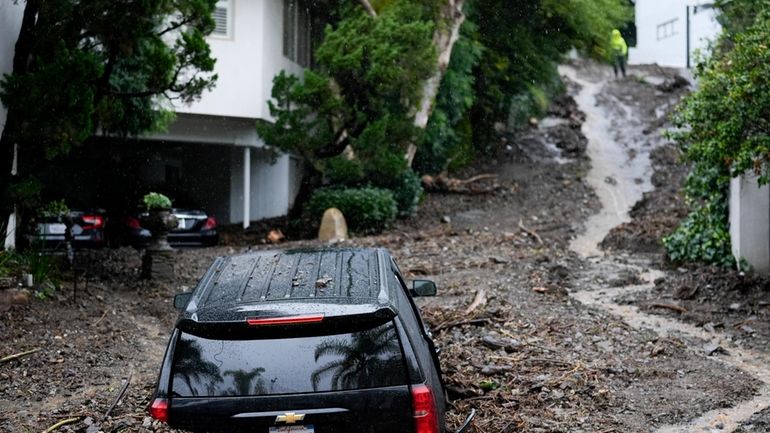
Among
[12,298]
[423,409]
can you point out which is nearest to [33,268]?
[12,298]

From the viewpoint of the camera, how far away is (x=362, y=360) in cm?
444

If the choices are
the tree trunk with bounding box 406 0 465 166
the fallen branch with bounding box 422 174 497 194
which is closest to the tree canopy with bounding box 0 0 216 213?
the tree trunk with bounding box 406 0 465 166

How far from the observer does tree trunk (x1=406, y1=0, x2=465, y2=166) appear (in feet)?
67.3

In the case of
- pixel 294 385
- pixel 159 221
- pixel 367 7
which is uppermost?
pixel 367 7

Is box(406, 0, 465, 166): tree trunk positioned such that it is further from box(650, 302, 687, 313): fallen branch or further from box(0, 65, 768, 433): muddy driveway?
box(650, 302, 687, 313): fallen branch

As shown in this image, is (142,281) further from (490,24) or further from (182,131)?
(490,24)

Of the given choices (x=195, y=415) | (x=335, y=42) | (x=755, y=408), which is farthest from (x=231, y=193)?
(x=195, y=415)

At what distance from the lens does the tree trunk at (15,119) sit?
10.5m

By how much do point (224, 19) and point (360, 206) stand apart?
511 cm

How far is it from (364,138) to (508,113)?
10469 mm

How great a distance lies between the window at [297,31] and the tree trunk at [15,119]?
10.1m

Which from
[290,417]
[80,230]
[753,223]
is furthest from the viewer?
[80,230]

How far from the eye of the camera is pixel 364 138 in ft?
57.6

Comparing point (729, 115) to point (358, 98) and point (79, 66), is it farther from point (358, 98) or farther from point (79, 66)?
point (358, 98)
